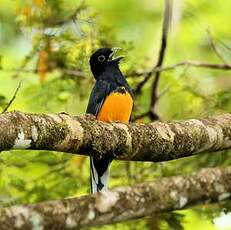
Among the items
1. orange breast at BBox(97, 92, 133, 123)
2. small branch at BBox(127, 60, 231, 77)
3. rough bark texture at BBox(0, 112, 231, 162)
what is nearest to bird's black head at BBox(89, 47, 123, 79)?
small branch at BBox(127, 60, 231, 77)

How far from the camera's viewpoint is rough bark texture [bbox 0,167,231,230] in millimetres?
2807

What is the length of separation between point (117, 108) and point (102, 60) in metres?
0.91

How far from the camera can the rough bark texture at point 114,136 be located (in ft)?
12.1

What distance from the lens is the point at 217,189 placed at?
3.30 m

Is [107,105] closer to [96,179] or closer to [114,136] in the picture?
[96,179]

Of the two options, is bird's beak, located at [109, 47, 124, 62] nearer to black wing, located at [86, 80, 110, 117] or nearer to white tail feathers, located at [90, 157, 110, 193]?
black wing, located at [86, 80, 110, 117]

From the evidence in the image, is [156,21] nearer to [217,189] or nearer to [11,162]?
[11,162]

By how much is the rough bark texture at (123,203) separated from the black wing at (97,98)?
3.18 m

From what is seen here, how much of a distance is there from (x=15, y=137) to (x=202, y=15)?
774 cm

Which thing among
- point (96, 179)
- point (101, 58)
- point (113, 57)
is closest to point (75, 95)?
point (101, 58)

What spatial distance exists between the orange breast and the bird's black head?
671 mm

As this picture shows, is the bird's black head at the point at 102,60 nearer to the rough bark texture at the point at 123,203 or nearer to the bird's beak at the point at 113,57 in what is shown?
the bird's beak at the point at 113,57

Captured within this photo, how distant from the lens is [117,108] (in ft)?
21.0

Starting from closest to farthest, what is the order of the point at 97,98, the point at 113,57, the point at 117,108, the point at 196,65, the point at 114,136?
the point at 114,136, the point at 117,108, the point at 97,98, the point at 196,65, the point at 113,57
